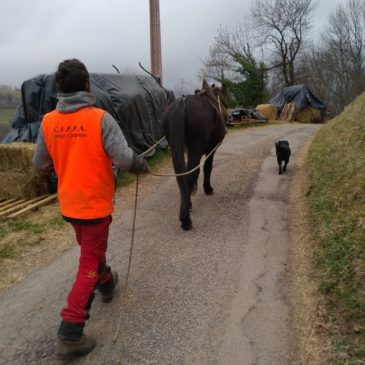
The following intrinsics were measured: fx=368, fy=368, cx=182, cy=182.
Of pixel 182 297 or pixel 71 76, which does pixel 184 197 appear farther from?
pixel 71 76

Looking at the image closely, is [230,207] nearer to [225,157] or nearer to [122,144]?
[122,144]

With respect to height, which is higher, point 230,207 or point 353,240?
point 353,240

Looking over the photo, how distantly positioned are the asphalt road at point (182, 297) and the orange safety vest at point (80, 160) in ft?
3.30

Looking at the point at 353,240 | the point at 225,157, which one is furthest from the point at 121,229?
the point at 225,157

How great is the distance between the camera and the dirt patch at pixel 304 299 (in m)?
2.53

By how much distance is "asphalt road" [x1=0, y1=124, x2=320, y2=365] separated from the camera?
2664mm

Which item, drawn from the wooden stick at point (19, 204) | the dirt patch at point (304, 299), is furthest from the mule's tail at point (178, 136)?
the wooden stick at point (19, 204)

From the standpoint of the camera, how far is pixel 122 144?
2.64 m

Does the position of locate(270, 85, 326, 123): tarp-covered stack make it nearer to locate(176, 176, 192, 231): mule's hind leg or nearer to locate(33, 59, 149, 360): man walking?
locate(176, 176, 192, 231): mule's hind leg

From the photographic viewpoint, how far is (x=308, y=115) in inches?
955

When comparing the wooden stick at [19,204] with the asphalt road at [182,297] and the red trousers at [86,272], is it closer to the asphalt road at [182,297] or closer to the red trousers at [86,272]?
the asphalt road at [182,297]

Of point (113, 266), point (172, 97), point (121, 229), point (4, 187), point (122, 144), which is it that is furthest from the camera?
point (172, 97)

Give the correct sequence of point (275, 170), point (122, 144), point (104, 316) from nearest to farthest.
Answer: point (122, 144), point (104, 316), point (275, 170)

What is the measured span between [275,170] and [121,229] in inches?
166
